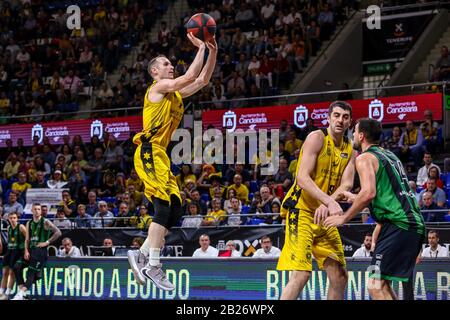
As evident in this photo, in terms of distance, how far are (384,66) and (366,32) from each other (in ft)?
3.58

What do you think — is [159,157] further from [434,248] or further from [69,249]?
[69,249]

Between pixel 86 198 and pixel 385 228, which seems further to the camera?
pixel 86 198

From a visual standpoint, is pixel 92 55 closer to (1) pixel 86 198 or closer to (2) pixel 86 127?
(2) pixel 86 127

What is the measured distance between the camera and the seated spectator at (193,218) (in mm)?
16156

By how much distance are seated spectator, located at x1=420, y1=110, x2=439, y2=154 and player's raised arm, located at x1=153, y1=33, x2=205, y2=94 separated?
872 centimetres

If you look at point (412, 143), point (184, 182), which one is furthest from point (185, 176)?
point (412, 143)

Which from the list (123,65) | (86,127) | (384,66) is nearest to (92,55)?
(123,65)

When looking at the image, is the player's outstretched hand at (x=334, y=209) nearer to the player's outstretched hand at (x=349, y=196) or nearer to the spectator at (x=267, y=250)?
the player's outstretched hand at (x=349, y=196)

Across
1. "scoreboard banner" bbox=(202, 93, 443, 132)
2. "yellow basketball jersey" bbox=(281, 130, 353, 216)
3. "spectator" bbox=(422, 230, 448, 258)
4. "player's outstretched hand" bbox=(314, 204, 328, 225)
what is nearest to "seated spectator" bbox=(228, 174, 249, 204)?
"scoreboard banner" bbox=(202, 93, 443, 132)

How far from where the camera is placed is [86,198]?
19594mm

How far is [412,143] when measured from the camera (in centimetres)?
1703

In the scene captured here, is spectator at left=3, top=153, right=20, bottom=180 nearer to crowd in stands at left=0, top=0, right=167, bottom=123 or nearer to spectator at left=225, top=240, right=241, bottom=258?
crowd in stands at left=0, top=0, right=167, bottom=123

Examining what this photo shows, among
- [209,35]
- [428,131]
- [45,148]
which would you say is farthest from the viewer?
[45,148]

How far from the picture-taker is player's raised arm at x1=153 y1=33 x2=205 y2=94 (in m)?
8.90
